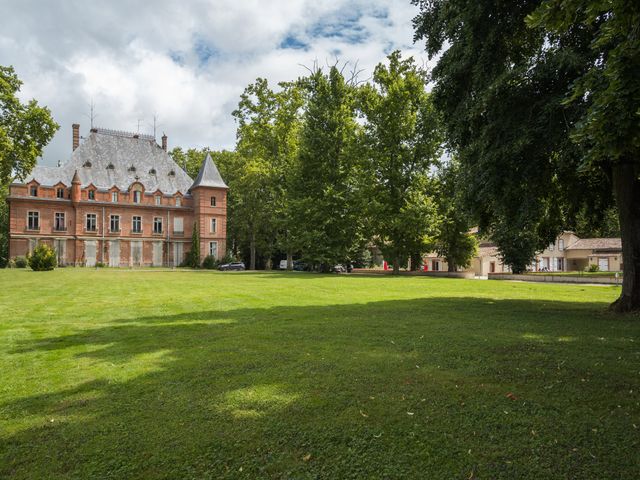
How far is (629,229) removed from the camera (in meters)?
12.8

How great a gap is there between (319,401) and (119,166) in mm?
62641

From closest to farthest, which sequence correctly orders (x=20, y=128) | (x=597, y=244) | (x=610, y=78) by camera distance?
(x=610, y=78), (x=20, y=128), (x=597, y=244)

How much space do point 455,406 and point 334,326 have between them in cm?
498

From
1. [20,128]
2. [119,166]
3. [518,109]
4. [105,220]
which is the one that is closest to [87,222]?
[105,220]

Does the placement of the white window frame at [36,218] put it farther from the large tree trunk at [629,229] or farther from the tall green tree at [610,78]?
the tall green tree at [610,78]

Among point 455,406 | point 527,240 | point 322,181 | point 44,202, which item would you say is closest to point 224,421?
point 455,406

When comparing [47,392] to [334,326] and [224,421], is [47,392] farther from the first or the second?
[334,326]

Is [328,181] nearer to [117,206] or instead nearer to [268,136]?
[268,136]

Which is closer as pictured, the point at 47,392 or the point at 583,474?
the point at 583,474

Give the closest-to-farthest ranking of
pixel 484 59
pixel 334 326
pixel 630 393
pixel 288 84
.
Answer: pixel 630 393 < pixel 334 326 < pixel 484 59 < pixel 288 84

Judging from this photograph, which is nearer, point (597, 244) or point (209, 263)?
point (209, 263)

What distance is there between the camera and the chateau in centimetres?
5453

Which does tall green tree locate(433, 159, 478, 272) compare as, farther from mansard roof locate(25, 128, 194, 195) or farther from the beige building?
mansard roof locate(25, 128, 194, 195)

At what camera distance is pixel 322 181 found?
40.9m
